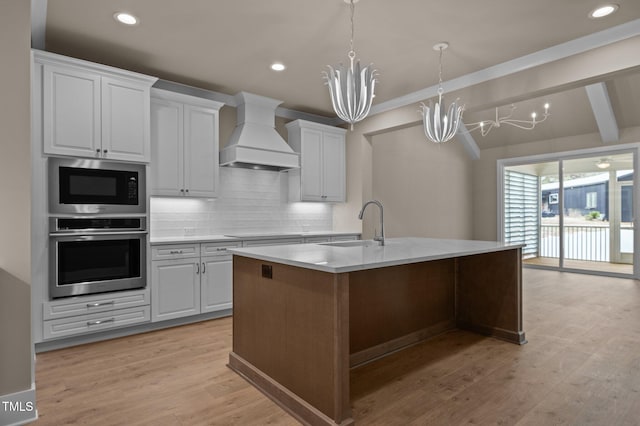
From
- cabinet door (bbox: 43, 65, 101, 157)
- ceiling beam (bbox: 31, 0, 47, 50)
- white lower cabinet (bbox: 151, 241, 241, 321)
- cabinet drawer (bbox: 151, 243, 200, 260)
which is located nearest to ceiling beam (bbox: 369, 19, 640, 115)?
white lower cabinet (bbox: 151, 241, 241, 321)

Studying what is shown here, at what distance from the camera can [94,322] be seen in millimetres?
3301

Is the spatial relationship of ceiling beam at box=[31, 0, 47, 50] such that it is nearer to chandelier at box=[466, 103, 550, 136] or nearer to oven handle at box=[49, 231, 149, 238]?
oven handle at box=[49, 231, 149, 238]

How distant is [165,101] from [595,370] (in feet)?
14.8

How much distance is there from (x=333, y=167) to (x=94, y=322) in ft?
11.6

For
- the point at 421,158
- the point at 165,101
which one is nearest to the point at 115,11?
the point at 165,101

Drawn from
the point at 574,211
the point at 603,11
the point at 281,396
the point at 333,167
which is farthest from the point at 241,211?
the point at 574,211

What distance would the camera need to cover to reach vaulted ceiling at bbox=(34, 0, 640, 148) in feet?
9.36

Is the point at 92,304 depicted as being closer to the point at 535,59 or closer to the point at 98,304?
the point at 98,304

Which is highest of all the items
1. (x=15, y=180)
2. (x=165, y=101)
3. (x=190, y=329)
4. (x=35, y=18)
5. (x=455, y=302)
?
(x=35, y=18)

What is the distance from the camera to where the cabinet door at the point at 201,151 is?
416 cm

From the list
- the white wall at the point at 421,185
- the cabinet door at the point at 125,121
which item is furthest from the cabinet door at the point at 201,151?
the white wall at the point at 421,185

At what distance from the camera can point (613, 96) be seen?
5793mm

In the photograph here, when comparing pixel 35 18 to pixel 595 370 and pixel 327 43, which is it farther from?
pixel 595 370

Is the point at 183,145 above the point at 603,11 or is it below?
below
